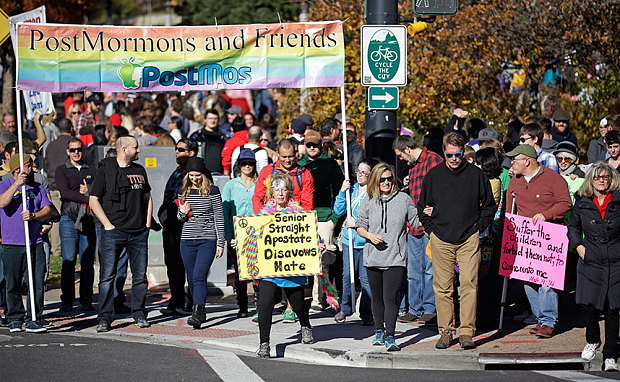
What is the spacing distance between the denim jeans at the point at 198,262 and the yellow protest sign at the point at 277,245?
159 cm

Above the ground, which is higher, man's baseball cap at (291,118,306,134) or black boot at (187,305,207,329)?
man's baseball cap at (291,118,306,134)

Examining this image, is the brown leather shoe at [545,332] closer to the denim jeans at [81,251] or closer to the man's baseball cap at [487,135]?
the man's baseball cap at [487,135]

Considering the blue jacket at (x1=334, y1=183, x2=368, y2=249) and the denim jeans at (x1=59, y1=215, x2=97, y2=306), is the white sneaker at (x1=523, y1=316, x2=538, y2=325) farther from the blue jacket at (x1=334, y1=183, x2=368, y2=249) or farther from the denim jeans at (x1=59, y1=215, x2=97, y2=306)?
the denim jeans at (x1=59, y1=215, x2=97, y2=306)

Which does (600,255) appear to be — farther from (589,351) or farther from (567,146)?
(567,146)

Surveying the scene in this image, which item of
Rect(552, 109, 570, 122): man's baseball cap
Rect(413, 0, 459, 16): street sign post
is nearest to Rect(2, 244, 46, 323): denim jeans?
Rect(413, 0, 459, 16): street sign post

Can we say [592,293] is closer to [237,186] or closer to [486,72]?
[237,186]

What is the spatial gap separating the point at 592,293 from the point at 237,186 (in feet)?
15.3

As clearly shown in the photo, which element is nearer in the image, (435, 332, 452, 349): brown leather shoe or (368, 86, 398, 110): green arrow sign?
(435, 332, 452, 349): brown leather shoe

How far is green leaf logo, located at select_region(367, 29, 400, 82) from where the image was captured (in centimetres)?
1248

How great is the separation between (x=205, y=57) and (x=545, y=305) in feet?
16.4

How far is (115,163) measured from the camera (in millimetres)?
11938

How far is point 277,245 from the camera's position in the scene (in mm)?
10617

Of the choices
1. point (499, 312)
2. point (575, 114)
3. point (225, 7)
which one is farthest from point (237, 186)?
point (225, 7)

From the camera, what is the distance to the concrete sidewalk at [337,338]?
10.2m
